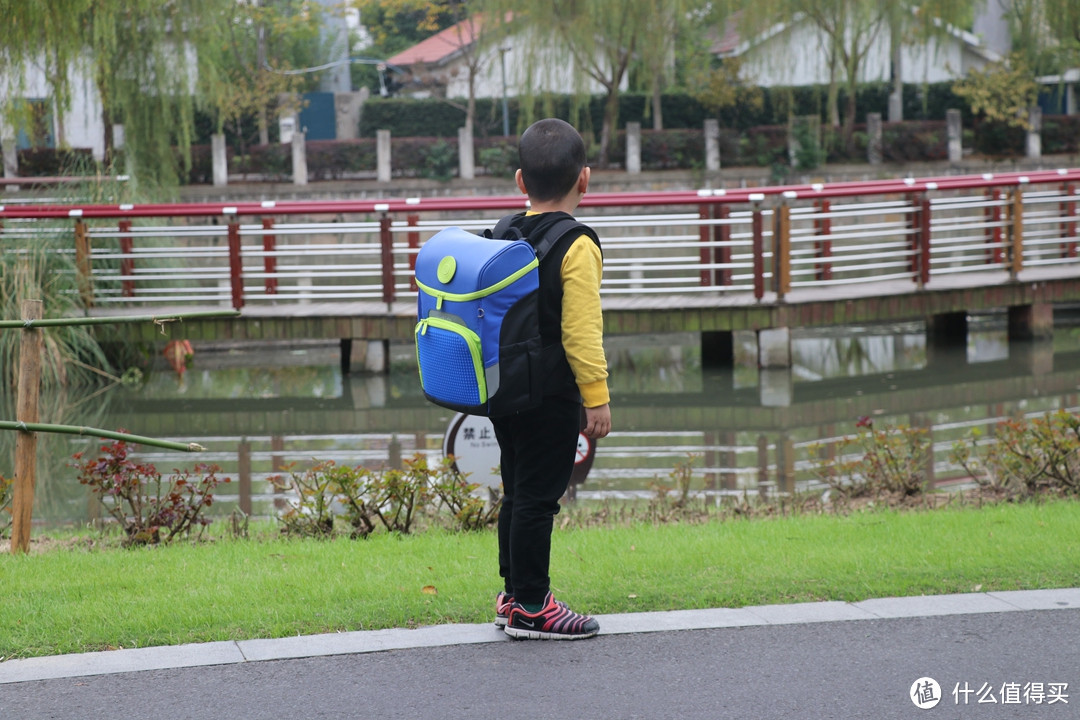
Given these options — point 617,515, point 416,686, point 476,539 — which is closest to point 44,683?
point 416,686

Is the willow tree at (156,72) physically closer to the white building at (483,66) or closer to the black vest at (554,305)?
the white building at (483,66)

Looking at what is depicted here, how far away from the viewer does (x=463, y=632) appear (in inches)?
166

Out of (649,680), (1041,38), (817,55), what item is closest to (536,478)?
(649,680)

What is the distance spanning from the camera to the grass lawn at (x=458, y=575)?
14.1 feet

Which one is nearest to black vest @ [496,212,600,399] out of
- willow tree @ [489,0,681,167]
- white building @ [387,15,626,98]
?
willow tree @ [489,0,681,167]

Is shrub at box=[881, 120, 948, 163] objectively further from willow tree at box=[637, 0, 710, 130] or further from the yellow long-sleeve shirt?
the yellow long-sleeve shirt

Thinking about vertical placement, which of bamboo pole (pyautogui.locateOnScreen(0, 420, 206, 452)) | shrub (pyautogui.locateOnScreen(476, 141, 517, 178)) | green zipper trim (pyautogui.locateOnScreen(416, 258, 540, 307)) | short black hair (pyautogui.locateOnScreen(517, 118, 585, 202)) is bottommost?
bamboo pole (pyautogui.locateOnScreen(0, 420, 206, 452))

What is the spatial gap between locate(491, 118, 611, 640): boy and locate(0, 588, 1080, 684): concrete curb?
174 millimetres

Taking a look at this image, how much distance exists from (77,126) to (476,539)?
42574 mm

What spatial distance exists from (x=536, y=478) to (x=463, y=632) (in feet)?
1.93

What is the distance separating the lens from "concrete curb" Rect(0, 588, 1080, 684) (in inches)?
154

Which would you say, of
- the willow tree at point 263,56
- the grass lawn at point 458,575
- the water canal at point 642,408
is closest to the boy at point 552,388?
the grass lawn at point 458,575

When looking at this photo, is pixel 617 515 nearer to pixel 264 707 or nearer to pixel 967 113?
pixel 264 707

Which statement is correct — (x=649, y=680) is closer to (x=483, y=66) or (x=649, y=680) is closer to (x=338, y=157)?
(x=338, y=157)
